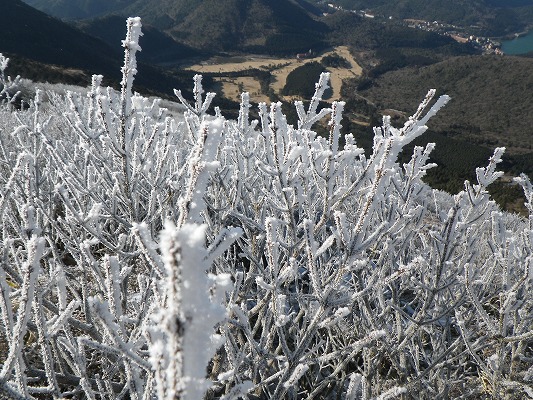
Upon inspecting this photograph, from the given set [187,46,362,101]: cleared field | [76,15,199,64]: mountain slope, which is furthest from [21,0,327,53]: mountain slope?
[76,15,199,64]: mountain slope

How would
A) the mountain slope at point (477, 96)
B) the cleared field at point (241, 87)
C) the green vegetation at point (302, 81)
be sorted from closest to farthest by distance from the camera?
the mountain slope at point (477, 96), the cleared field at point (241, 87), the green vegetation at point (302, 81)

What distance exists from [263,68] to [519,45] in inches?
5674

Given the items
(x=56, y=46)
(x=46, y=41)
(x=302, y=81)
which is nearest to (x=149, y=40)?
(x=302, y=81)

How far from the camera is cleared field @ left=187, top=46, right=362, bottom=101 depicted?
295ft

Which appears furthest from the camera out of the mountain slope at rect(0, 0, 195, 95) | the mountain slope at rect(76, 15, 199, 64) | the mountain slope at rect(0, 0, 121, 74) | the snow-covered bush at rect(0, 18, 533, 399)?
the mountain slope at rect(76, 15, 199, 64)

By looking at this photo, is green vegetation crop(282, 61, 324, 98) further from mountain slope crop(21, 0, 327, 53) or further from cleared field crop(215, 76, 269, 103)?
mountain slope crop(21, 0, 327, 53)

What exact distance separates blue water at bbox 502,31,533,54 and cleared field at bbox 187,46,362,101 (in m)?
83.2

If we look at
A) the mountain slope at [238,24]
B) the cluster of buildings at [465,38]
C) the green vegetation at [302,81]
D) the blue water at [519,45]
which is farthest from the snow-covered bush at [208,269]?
the blue water at [519,45]

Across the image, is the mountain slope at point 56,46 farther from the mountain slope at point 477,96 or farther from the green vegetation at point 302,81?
the mountain slope at point 477,96

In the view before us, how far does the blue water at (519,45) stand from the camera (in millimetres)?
168625

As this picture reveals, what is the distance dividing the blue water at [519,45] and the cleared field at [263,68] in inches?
3275

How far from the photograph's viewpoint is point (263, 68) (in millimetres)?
112812

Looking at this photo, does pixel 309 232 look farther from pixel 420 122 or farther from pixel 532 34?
pixel 532 34

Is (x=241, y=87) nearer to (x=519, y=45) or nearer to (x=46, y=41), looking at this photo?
(x=46, y=41)
